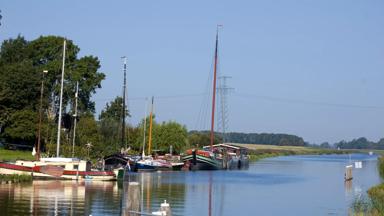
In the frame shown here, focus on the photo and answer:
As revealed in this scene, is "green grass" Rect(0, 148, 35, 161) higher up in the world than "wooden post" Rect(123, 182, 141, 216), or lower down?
higher up

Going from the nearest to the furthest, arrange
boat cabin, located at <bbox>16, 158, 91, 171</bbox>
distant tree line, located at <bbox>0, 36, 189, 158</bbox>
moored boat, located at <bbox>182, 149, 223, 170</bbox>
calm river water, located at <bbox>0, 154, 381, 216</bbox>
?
calm river water, located at <bbox>0, 154, 381, 216</bbox>
boat cabin, located at <bbox>16, 158, 91, 171</bbox>
distant tree line, located at <bbox>0, 36, 189, 158</bbox>
moored boat, located at <bbox>182, 149, 223, 170</bbox>

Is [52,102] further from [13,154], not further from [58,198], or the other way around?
[58,198]

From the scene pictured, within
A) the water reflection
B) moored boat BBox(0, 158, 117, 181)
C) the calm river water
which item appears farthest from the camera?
moored boat BBox(0, 158, 117, 181)

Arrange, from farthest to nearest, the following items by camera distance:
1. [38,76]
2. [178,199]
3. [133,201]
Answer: [38,76] < [178,199] < [133,201]

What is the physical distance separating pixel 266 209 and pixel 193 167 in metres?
56.9

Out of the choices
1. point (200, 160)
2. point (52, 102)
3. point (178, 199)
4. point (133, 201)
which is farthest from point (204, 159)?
point (133, 201)

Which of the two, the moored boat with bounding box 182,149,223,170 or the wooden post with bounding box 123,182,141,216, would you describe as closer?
the wooden post with bounding box 123,182,141,216

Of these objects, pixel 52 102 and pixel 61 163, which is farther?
A: pixel 52 102

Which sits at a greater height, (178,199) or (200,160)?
(200,160)

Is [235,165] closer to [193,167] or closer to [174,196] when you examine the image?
[193,167]

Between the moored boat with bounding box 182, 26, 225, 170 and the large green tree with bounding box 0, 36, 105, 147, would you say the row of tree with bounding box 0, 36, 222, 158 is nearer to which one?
the large green tree with bounding box 0, 36, 105, 147

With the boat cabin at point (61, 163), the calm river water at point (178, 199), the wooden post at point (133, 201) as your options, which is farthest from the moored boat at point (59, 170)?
the wooden post at point (133, 201)

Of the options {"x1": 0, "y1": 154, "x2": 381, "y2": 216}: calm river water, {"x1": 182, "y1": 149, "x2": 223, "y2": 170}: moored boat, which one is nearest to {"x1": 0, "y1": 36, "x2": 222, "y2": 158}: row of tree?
{"x1": 182, "y1": 149, "x2": 223, "y2": 170}: moored boat

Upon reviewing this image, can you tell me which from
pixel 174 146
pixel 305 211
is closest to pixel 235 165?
pixel 174 146
